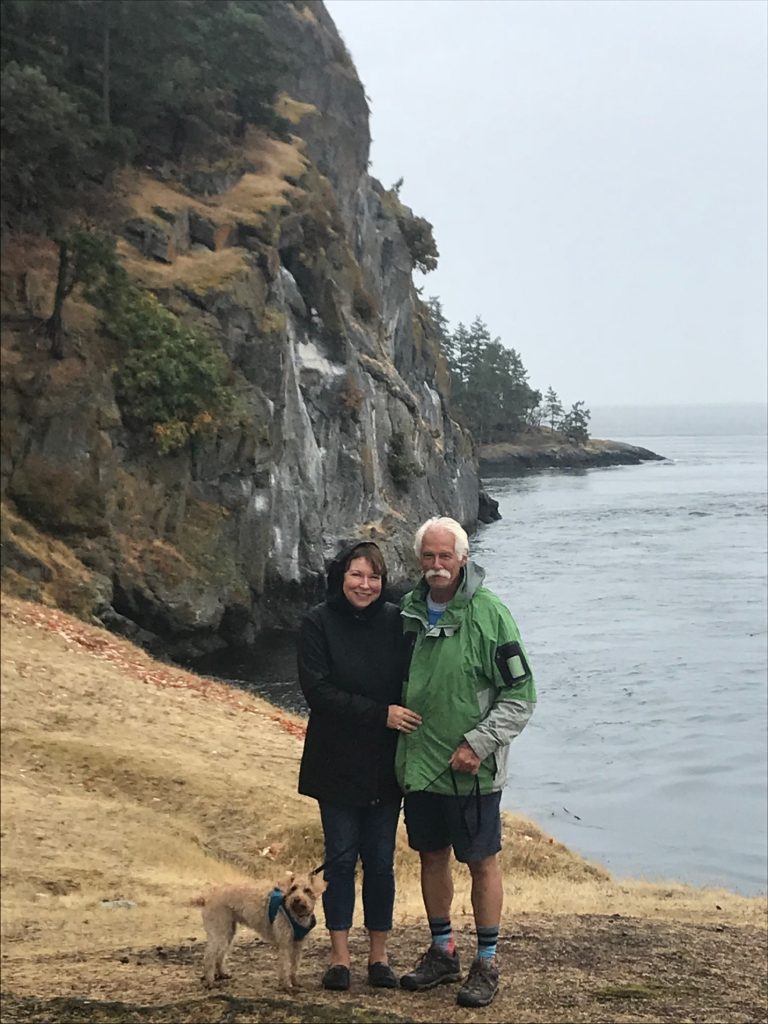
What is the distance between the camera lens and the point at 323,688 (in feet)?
17.7

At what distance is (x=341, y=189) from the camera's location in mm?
58594

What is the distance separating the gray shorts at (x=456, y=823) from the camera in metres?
5.47

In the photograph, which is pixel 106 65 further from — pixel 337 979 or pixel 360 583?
pixel 337 979

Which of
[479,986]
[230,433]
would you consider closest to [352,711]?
[479,986]

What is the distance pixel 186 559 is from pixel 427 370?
4408 centimetres

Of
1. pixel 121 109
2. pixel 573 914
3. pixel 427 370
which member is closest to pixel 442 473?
pixel 427 370

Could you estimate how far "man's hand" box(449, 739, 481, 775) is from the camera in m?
5.32

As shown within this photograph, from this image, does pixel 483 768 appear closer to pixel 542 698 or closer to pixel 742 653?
pixel 542 698

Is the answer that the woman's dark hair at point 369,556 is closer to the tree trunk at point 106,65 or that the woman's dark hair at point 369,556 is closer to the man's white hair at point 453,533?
the man's white hair at point 453,533

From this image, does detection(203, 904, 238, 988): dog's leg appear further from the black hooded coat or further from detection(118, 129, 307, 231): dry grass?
detection(118, 129, 307, 231): dry grass

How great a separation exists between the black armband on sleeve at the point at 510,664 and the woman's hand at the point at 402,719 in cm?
48

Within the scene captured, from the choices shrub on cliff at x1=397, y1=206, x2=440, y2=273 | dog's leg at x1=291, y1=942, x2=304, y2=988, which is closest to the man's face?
dog's leg at x1=291, y1=942, x2=304, y2=988

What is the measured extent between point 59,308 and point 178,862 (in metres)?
19.5

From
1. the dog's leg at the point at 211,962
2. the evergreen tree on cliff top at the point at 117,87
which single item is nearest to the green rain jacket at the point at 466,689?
the dog's leg at the point at 211,962
